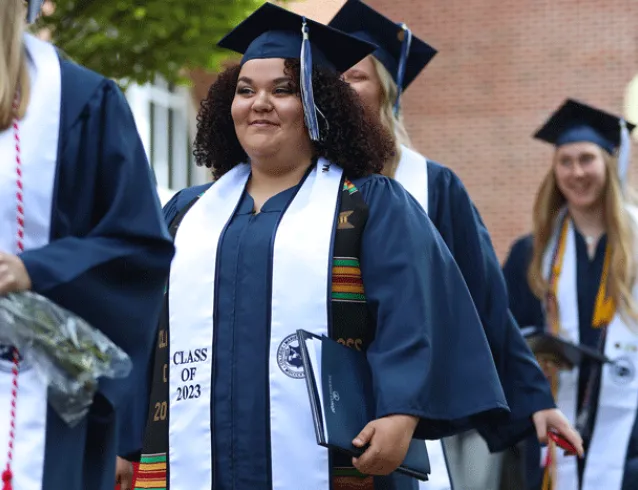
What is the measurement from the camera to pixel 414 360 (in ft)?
12.4

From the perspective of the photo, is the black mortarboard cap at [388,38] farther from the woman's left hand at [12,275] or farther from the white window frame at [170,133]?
the white window frame at [170,133]

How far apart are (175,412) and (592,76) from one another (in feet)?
48.0

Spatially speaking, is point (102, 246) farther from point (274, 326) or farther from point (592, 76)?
point (592, 76)

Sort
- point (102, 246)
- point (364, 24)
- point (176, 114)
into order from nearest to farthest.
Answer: point (102, 246) → point (364, 24) → point (176, 114)

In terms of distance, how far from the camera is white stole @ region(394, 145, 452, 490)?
15.4 feet

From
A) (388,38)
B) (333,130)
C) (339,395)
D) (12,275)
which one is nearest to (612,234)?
(388,38)

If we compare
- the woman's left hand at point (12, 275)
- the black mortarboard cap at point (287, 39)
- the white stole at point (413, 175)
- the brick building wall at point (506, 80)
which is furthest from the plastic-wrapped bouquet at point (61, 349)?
Answer: the brick building wall at point (506, 80)

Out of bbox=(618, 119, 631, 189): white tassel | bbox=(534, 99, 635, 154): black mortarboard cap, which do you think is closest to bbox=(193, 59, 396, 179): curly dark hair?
bbox=(618, 119, 631, 189): white tassel

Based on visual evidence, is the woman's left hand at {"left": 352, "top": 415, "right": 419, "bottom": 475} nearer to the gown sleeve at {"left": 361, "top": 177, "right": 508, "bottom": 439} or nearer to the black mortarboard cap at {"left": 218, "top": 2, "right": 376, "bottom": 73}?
the gown sleeve at {"left": 361, "top": 177, "right": 508, "bottom": 439}

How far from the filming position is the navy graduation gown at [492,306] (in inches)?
190

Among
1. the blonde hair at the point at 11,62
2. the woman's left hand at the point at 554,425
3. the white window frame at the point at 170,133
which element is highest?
the white window frame at the point at 170,133

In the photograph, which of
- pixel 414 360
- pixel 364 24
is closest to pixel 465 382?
pixel 414 360

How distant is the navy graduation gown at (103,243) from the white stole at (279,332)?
0.74 meters

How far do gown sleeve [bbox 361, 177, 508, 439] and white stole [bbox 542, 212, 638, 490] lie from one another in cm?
294
